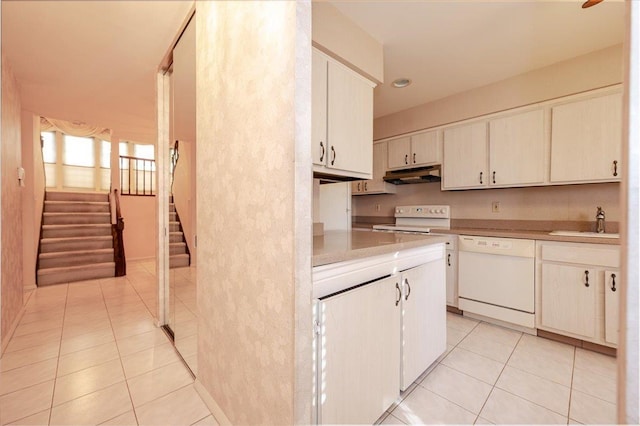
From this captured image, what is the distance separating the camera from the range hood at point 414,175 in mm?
3139

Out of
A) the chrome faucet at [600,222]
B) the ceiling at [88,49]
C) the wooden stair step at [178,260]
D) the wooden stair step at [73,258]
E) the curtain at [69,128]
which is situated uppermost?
the curtain at [69,128]

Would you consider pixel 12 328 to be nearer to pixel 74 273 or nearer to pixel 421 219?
pixel 74 273

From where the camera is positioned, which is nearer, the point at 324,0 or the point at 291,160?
the point at 291,160

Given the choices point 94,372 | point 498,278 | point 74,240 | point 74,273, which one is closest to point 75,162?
point 74,240

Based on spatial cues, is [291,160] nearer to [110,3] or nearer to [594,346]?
[110,3]

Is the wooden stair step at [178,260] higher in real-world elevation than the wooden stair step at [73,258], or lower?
higher

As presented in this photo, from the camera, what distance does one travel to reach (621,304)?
24.2 inches

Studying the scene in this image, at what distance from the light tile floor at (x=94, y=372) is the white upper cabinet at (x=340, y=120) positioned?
1.56m

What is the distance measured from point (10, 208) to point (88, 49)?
1.56 meters

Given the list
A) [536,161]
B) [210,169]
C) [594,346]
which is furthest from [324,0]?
[594,346]

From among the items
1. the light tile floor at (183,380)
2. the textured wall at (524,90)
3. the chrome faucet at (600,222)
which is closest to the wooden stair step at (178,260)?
the light tile floor at (183,380)

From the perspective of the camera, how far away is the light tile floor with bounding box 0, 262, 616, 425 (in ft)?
4.47

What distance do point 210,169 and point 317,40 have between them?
3.25 ft

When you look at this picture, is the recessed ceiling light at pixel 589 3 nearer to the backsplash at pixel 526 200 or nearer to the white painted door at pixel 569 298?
the backsplash at pixel 526 200
